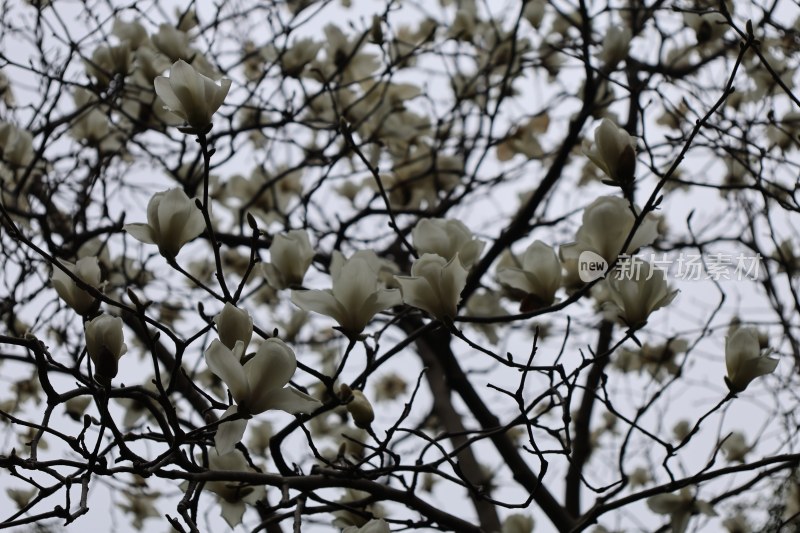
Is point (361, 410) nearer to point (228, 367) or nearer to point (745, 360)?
point (228, 367)

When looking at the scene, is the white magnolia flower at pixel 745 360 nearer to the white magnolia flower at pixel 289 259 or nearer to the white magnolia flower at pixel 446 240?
the white magnolia flower at pixel 446 240

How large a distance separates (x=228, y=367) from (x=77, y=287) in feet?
1.04

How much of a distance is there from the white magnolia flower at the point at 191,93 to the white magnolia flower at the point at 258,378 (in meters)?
0.29

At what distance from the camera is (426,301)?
103cm

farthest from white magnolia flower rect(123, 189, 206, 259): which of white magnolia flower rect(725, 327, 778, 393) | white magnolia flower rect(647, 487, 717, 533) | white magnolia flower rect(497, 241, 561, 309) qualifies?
white magnolia flower rect(647, 487, 717, 533)

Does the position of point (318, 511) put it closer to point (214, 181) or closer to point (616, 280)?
point (616, 280)

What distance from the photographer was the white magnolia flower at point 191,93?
38.7 inches

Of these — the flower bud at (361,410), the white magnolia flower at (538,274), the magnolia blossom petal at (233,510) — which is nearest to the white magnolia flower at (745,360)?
the white magnolia flower at (538,274)

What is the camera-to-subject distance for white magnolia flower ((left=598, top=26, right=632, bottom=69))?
5.85 ft

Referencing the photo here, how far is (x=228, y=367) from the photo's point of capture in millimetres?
872

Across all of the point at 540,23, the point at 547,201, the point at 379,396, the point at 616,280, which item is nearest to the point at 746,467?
the point at 616,280

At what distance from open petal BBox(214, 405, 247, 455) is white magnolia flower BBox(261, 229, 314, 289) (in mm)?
392

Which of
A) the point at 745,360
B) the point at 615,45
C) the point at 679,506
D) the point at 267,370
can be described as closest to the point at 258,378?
the point at 267,370

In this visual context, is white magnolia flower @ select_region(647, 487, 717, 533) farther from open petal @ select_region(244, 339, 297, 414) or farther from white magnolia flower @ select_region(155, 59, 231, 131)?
white magnolia flower @ select_region(155, 59, 231, 131)
